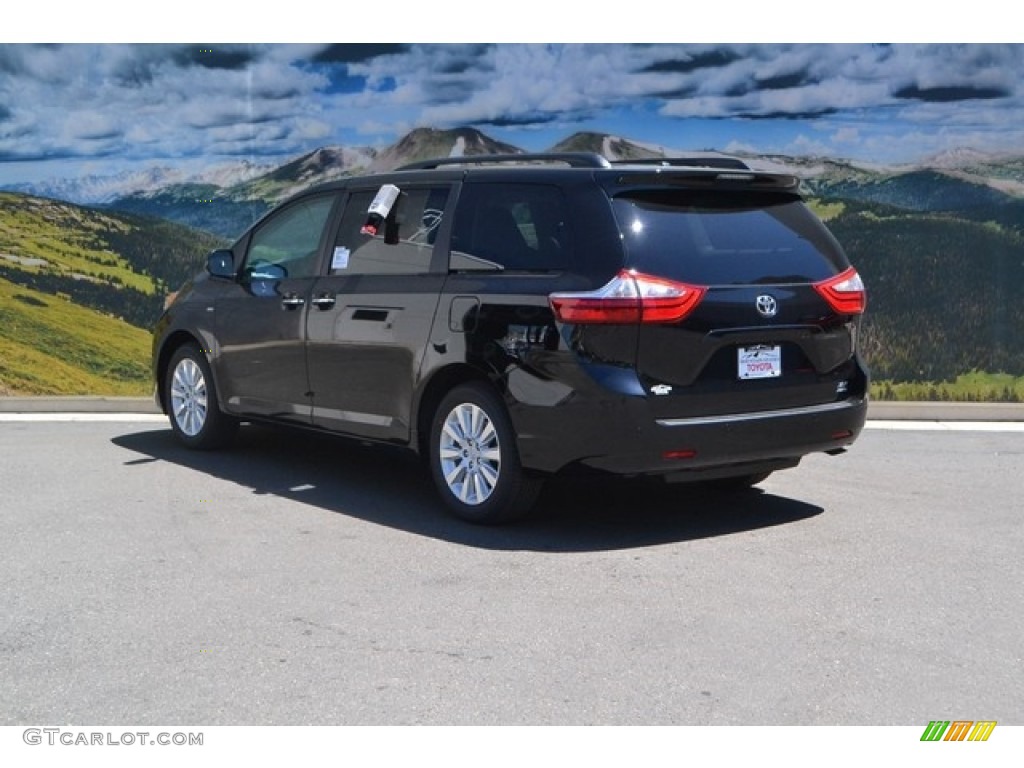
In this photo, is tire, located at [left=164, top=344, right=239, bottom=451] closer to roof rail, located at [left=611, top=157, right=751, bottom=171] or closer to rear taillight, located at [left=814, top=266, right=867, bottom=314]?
roof rail, located at [left=611, top=157, right=751, bottom=171]

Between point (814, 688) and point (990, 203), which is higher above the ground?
point (990, 203)

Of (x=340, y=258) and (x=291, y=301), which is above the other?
(x=340, y=258)

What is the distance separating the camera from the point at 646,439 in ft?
20.9

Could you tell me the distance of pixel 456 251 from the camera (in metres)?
7.20

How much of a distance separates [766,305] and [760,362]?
0.27m

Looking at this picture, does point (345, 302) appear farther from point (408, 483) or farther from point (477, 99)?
point (477, 99)

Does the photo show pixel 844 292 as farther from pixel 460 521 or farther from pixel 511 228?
pixel 460 521

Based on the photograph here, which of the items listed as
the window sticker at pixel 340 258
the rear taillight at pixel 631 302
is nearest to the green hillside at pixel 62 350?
the window sticker at pixel 340 258

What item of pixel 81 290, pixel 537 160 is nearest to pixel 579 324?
pixel 537 160

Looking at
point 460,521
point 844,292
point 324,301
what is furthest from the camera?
point 324,301

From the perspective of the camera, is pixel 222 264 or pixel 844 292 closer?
pixel 844 292

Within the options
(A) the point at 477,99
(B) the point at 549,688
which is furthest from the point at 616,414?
(A) the point at 477,99

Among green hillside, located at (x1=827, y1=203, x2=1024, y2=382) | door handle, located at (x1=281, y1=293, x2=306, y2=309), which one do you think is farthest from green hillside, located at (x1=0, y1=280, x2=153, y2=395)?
green hillside, located at (x1=827, y1=203, x2=1024, y2=382)

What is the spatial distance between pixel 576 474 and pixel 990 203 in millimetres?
7128
